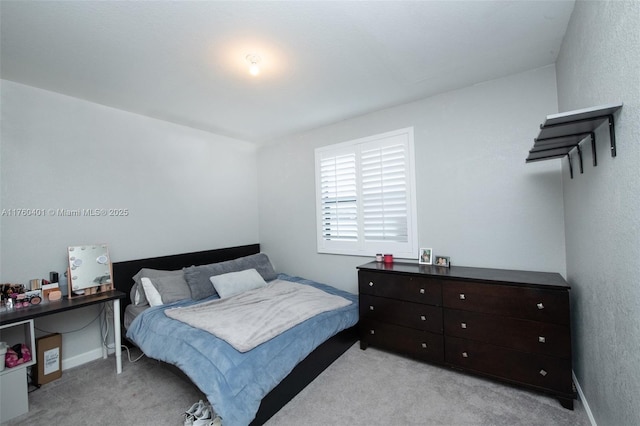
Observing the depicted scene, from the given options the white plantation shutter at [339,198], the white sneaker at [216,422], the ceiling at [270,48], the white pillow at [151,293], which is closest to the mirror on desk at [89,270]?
the white pillow at [151,293]

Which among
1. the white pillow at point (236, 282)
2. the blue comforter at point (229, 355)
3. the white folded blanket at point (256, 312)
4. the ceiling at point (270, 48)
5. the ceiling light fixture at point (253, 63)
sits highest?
the ceiling at point (270, 48)

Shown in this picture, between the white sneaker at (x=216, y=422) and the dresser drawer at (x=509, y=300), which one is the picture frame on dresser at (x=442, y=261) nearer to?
the dresser drawer at (x=509, y=300)

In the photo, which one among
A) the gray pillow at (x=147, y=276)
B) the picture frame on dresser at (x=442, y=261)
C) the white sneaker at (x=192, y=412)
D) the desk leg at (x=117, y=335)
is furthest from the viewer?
the gray pillow at (x=147, y=276)

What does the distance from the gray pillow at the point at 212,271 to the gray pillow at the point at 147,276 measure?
0.07 metres

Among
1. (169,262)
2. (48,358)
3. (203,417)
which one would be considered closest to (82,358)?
(48,358)

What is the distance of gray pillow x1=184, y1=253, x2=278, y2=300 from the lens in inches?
118

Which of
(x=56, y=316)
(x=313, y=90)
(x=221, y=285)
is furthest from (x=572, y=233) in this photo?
(x=56, y=316)

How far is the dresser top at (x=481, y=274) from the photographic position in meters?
2.02

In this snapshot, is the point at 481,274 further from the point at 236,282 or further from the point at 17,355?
the point at 17,355

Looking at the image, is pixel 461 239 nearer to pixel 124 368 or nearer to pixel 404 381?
pixel 404 381

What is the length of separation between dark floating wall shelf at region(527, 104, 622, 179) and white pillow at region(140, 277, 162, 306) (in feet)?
11.0

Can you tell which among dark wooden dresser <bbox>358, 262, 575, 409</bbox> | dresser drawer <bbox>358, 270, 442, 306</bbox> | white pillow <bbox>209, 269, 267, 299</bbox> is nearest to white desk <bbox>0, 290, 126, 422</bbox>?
white pillow <bbox>209, 269, 267, 299</bbox>

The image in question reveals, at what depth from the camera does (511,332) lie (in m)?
2.04

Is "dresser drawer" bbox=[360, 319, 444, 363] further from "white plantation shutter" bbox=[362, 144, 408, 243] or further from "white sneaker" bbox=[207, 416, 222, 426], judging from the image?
"white sneaker" bbox=[207, 416, 222, 426]
